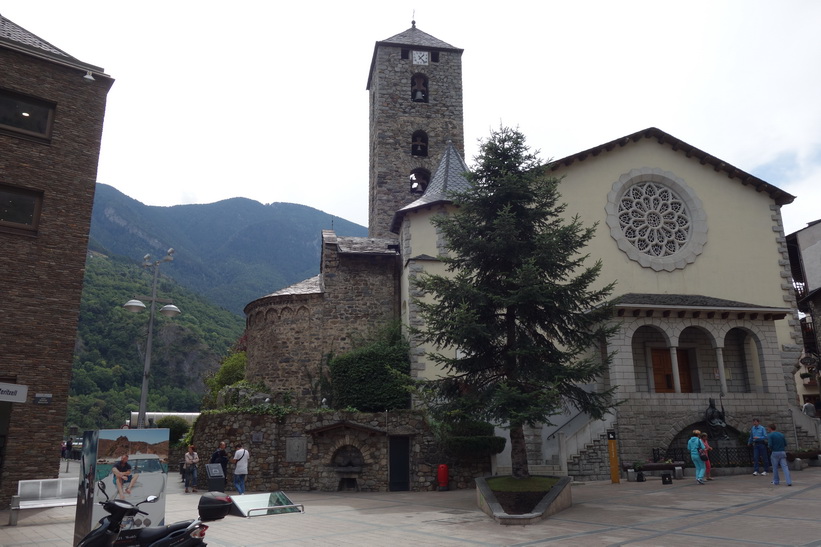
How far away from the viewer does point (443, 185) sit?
88.9 ft

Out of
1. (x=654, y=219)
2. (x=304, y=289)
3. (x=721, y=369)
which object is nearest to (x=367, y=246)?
(x=304, y=289)

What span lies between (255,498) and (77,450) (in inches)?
1186

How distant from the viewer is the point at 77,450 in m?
37.0

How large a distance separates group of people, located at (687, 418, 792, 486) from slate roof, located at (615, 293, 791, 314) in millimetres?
4623

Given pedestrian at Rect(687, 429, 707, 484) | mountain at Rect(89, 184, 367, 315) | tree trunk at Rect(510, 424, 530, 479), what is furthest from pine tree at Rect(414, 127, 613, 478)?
mountain at Rect(89, 184, 367, 315)

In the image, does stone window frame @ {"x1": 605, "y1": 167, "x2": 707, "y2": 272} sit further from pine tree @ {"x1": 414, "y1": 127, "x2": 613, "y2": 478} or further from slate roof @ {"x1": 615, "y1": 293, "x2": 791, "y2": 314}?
pine tree @ {"x1": 414, "y1": 127, "x2": 613, "y2": 478}

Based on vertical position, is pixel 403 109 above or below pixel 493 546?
above

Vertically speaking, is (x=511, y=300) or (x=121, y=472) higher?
(x=511, y=300)

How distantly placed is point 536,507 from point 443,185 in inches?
687

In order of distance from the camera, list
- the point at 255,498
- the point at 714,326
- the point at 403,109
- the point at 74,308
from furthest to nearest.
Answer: the point at 403,109
the point at 714,326
the point at 74,308
the point at 255,498

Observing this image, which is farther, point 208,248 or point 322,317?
point 208,248

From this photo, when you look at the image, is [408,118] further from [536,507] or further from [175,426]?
[536,507]

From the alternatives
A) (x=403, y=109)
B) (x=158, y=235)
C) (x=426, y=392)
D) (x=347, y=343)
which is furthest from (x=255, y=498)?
(x=158, y=235)

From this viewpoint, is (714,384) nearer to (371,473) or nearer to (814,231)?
(371,473)
